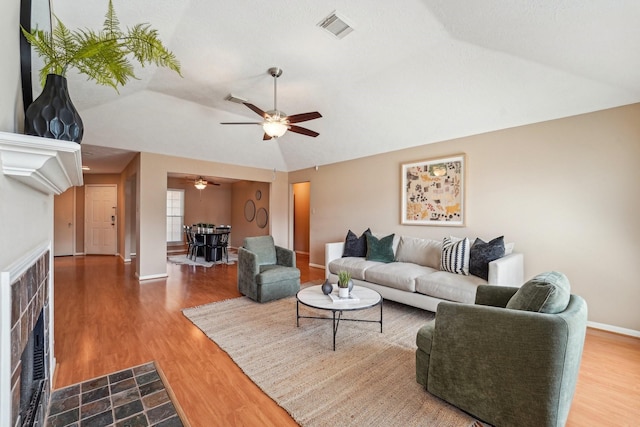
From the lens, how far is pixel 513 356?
1.59 m

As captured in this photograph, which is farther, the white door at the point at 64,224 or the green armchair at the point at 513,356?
the white door at the point at 64,224

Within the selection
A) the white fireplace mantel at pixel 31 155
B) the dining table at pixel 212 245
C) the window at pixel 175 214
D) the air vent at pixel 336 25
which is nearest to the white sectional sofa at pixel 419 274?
the air vent at pixel 336 25

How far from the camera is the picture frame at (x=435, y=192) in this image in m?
4.20

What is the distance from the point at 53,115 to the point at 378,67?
3.17 meters

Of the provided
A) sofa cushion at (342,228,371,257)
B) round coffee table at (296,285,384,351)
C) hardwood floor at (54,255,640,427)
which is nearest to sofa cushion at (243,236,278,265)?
hardwood floor at (54,255,640,427)

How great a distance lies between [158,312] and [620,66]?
5.58 meters

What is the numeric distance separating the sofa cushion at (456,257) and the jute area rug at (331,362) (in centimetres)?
68

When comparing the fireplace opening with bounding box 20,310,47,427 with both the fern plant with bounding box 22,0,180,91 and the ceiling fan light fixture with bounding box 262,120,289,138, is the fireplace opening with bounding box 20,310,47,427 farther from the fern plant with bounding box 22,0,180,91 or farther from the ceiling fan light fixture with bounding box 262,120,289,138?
the ceiling fan light fixture with bounding box 262,120,289,138

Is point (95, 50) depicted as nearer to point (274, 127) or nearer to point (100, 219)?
point (274, 127)

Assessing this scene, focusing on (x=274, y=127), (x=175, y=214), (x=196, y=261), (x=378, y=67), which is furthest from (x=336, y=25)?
(x=175, y=214)

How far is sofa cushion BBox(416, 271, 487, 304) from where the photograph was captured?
3.05m

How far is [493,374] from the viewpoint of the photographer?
5.42 feet

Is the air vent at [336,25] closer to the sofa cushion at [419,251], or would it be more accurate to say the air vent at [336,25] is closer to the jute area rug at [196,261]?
the sofa cushion at [419,251]

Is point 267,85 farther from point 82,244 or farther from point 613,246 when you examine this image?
point 82,244
